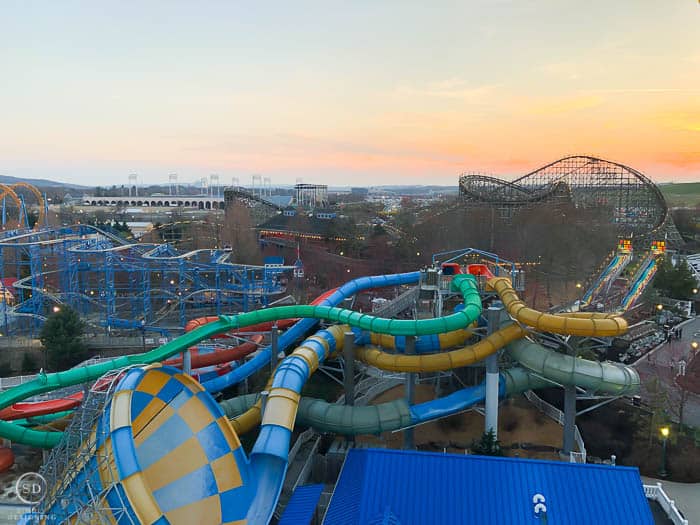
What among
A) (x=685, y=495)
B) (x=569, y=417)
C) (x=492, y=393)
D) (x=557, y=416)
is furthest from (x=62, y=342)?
(x=685, y=495)

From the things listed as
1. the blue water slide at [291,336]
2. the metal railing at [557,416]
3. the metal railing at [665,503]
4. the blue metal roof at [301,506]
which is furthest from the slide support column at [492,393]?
the blue water slide at [291,336]

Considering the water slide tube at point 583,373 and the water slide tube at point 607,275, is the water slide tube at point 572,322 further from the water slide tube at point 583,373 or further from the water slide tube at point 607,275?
the water slide tube at point 607,275

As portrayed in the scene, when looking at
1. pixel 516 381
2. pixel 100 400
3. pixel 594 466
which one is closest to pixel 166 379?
pixel 100 400

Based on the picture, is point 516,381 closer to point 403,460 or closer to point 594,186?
point 403,460

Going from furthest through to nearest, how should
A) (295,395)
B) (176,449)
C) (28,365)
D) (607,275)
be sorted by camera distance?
(607,275) → (28,365) → (295,395) → (176,449)

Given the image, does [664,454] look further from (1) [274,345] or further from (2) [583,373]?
(1) [274,345]
